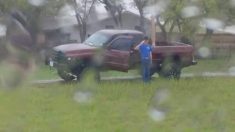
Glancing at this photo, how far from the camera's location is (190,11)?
3.53ft

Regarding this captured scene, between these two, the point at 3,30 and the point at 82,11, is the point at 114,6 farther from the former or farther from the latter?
the point at 3,30

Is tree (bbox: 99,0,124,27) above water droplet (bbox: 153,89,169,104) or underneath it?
above

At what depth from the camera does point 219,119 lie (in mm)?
1361

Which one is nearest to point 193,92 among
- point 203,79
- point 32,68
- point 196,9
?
point 203,79

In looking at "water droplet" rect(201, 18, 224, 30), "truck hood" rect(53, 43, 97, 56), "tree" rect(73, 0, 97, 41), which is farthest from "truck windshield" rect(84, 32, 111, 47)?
"water droplet" rect(201, 18, 224, 30)

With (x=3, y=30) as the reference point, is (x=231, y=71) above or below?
below

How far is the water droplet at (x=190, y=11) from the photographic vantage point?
1072mm

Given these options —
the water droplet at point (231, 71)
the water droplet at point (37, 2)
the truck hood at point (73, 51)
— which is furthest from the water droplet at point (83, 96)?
the water droplet at point (231, 71)

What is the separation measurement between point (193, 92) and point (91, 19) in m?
0.37

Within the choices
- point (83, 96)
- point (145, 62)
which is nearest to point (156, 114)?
point (83, 96)

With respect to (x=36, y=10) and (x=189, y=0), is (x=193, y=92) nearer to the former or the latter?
(x=189, y=0)

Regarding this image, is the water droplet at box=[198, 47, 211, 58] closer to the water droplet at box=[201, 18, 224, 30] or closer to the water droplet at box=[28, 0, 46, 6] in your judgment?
the water droplet at box=[201, 18, 224, 30]

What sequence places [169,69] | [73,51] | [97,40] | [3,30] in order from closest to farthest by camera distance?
[3,30] < [169,69] < [97,40] < [73,51]

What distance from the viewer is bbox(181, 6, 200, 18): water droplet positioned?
42.2 inches
